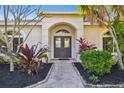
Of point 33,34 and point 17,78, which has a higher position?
point 33,34

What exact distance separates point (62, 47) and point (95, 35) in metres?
2.67

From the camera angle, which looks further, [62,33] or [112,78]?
[62,33]

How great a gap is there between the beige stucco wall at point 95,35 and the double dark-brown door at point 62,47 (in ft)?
5.32

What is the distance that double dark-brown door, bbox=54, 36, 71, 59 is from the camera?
812 inches

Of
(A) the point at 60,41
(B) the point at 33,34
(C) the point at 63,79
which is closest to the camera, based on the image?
(C) the point at 63,79

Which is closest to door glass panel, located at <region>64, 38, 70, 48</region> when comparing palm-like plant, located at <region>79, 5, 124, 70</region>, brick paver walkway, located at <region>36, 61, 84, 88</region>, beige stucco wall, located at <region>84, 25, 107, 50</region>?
beige stucco wall, located at <region>84, 25, 107, 50</region>

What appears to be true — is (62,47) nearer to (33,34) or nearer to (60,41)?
(60,41)

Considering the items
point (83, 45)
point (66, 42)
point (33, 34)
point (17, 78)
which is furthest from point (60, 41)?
point (17, 78)

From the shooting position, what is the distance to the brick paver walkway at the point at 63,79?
11.2 metres

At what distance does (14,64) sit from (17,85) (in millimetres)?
4867

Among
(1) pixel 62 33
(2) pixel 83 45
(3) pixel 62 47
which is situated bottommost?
(3) pixel 62 47

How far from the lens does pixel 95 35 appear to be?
63.4 feet

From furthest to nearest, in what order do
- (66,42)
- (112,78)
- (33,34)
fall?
(66,42)
(33,34)
(112,78)

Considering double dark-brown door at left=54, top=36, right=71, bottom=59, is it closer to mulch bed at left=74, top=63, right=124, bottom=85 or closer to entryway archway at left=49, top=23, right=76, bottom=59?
entryway archway at left=49, top=23, right=76, bottom=59
